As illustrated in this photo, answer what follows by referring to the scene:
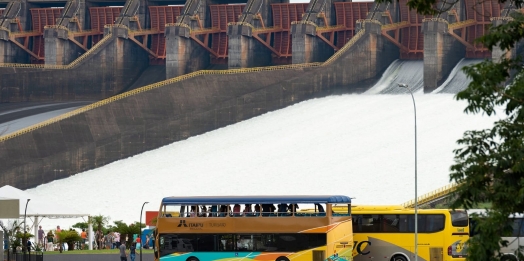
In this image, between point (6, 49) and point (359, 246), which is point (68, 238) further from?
point (6, 49)

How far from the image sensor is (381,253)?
118 feet

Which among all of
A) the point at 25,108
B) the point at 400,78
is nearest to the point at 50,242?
the point at 25,108

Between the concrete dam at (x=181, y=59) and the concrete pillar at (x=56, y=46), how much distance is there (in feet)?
0.22

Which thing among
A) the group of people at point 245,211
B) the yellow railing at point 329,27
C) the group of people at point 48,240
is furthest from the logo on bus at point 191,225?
the yellow railing at point 329,27

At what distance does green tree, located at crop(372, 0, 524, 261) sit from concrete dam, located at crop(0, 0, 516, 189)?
41.9 metres

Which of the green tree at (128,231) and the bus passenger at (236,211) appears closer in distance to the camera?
the bus passenger at (236,211)

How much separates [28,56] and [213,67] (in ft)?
46.1

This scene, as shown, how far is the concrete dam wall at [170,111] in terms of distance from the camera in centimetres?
6184

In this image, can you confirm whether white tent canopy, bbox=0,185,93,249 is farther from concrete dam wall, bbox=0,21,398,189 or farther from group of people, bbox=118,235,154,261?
concrete dam wall, bbox=0,21,398,189

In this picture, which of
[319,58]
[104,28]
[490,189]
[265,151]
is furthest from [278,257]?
[104,28]

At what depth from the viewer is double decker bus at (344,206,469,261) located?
3597 cm

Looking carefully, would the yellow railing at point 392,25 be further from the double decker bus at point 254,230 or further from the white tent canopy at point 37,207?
the double decker bus at point 254,230

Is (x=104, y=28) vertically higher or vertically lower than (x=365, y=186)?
higher

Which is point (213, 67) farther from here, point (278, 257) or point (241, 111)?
point (278, 257)
